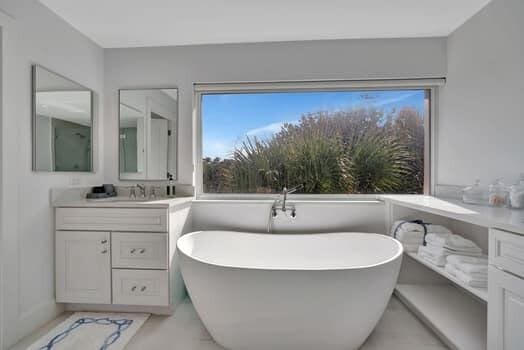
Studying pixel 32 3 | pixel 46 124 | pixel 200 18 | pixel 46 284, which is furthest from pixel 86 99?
pixel 46 284

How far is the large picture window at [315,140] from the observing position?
2.42 meters

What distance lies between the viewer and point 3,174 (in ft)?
4.96

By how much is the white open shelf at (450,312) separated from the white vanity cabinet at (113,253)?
1.87 meters

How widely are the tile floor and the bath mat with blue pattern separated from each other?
0.22 ft

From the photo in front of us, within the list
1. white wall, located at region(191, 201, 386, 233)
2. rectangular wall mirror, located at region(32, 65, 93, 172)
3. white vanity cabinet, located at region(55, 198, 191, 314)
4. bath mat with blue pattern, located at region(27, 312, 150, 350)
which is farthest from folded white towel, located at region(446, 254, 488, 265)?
rectangular wall mirror, located at region(32, 65, 93, 172)

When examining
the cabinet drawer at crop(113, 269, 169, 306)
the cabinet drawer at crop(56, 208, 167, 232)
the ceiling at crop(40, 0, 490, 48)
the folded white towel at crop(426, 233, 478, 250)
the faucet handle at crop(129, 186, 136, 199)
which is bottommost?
the cabinet drawer at crop(113, 269, 169, 306)

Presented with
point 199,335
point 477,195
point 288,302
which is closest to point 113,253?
point 199,335

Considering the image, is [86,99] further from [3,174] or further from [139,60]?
[3,174]

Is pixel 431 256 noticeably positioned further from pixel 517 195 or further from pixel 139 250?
pixel 139 250

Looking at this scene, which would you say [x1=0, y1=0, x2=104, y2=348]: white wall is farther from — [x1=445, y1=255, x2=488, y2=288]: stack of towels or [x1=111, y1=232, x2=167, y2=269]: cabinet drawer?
[x1=445, y1=255, x2=488, y2=288]: stack of towels

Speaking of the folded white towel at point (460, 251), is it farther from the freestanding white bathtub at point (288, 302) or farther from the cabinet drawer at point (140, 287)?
the cabinet drawer at point (140, 287)

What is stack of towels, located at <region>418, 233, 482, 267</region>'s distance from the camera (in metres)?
1.63

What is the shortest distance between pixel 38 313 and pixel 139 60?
221 centimetres

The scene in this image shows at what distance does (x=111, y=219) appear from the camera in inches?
74.6
